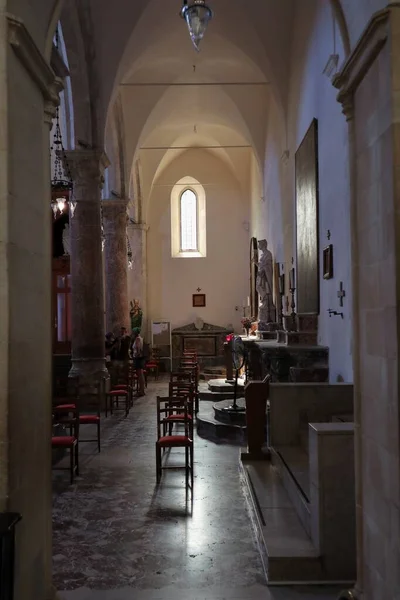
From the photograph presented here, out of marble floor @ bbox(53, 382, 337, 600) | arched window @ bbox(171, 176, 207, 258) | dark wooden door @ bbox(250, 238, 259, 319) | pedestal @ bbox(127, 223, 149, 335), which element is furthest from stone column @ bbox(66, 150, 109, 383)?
arched window @ bbox(171, 176, 207, 258)

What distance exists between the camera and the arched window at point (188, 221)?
23.2 m

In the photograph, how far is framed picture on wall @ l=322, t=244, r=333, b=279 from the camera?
890 cm

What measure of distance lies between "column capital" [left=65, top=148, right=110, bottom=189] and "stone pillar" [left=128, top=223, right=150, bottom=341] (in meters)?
10.3

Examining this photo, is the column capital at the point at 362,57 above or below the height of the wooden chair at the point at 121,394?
above

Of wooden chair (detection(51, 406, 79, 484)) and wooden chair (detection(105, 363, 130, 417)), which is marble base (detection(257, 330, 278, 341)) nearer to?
wooden chair (detection(105, 363, 130, 417))

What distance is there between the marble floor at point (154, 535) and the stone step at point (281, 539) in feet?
0.40

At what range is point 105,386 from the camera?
11.7m

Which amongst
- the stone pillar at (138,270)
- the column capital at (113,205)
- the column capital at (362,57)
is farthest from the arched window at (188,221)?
the column capital at (362,57)

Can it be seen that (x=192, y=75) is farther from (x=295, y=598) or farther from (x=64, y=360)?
(x=295, y=598)

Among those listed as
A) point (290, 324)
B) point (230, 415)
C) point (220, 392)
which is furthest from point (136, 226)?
point (230, 415)

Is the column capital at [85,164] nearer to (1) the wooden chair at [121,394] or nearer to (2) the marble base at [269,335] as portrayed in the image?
(1) the wooden chair at [121,394]

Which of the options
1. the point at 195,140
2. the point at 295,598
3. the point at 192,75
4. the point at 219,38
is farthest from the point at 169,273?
the point at 295,598

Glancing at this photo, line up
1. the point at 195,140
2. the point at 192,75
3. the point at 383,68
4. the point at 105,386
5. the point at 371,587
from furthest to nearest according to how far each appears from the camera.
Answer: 1. the point at 195,140
2. the point at 192,75
3. the point at 105,386
4. the point at 371,587
5. the point at 383,68

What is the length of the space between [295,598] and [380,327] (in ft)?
7.10
